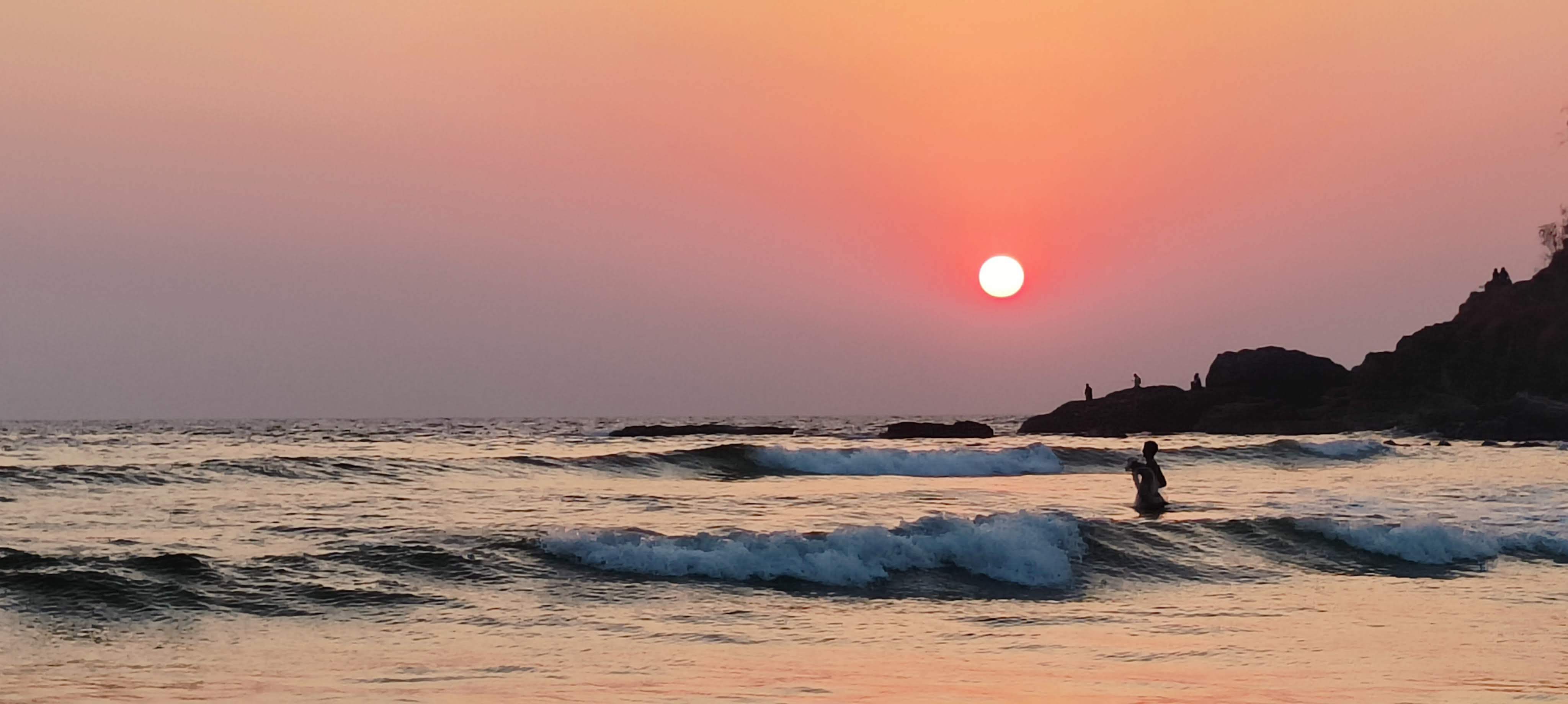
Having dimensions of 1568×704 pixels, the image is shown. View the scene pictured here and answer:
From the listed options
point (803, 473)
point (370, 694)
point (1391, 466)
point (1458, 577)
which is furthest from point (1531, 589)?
point (1391, 466)

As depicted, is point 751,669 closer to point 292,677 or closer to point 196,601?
point 292,677

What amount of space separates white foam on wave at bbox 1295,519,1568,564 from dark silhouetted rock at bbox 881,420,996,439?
39.8 meters

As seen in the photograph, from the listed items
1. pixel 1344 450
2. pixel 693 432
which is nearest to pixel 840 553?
pixel 1344 450

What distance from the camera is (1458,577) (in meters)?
16.4

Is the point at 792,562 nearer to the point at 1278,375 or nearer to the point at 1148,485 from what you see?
the point at 1148,485

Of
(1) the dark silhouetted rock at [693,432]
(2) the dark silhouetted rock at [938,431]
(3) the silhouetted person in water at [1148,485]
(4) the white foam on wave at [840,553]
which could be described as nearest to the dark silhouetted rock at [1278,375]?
(2) the dark silhouetted rock at [938,431]

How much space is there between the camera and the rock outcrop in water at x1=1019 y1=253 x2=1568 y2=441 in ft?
225

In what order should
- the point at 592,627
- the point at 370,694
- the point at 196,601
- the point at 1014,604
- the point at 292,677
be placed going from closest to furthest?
the point at 370,694
the point at 292,677
the point at 592,627
the point at 196,601
the point at 1014,604

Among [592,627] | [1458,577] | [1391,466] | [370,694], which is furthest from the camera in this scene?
[1391,466]

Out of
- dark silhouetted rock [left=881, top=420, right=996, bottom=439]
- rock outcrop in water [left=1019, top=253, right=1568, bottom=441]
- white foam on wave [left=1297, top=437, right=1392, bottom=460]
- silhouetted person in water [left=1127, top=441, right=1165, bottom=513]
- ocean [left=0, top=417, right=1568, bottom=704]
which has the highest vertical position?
rock outcrop in water [left=1019, top=253, right=1568, bottom=441]

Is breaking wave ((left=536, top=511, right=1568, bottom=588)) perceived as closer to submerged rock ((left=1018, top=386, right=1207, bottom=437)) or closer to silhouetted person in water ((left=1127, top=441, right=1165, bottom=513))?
silhouetted person in water ((left=1127, top=441, right=1165, bottom=513))

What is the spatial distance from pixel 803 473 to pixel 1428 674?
25.8 m

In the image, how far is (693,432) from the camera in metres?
65.1

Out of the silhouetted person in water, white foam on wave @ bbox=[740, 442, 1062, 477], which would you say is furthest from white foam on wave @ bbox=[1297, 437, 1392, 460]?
the silhouetted person in water
